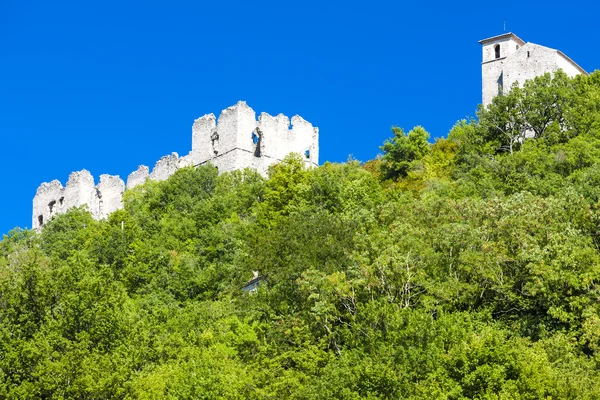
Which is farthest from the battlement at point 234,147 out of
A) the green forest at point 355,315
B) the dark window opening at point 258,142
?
the green forest at point 355,315

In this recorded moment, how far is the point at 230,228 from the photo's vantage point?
2029 inches

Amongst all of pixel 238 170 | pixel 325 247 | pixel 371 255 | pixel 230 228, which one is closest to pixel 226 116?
pixel 238 170

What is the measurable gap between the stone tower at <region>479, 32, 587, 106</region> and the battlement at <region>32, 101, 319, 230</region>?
47.2 feet

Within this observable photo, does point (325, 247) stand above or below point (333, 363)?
above

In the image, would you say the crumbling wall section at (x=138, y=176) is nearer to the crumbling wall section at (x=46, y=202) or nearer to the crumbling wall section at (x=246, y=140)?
the crumbling wall section at (x=246, y=140)

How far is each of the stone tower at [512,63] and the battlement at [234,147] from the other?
47.2 feet

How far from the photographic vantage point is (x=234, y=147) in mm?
67375

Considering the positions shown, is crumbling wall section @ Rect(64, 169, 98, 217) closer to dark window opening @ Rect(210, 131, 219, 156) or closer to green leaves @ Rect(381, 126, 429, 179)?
dark window opening @ Rect(210, 131, 219, 156)

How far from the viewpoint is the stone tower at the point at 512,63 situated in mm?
60531

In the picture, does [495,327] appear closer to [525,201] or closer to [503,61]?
[525,201]

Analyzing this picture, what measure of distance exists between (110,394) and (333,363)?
6494 mm

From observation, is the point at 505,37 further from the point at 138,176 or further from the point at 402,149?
the point at 138,176

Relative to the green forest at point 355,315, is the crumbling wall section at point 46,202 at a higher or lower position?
higher

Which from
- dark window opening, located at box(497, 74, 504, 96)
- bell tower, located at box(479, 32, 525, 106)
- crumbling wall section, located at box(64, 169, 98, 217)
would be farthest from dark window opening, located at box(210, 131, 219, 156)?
dark window opening, located at box(497, 74, 504, 96)
